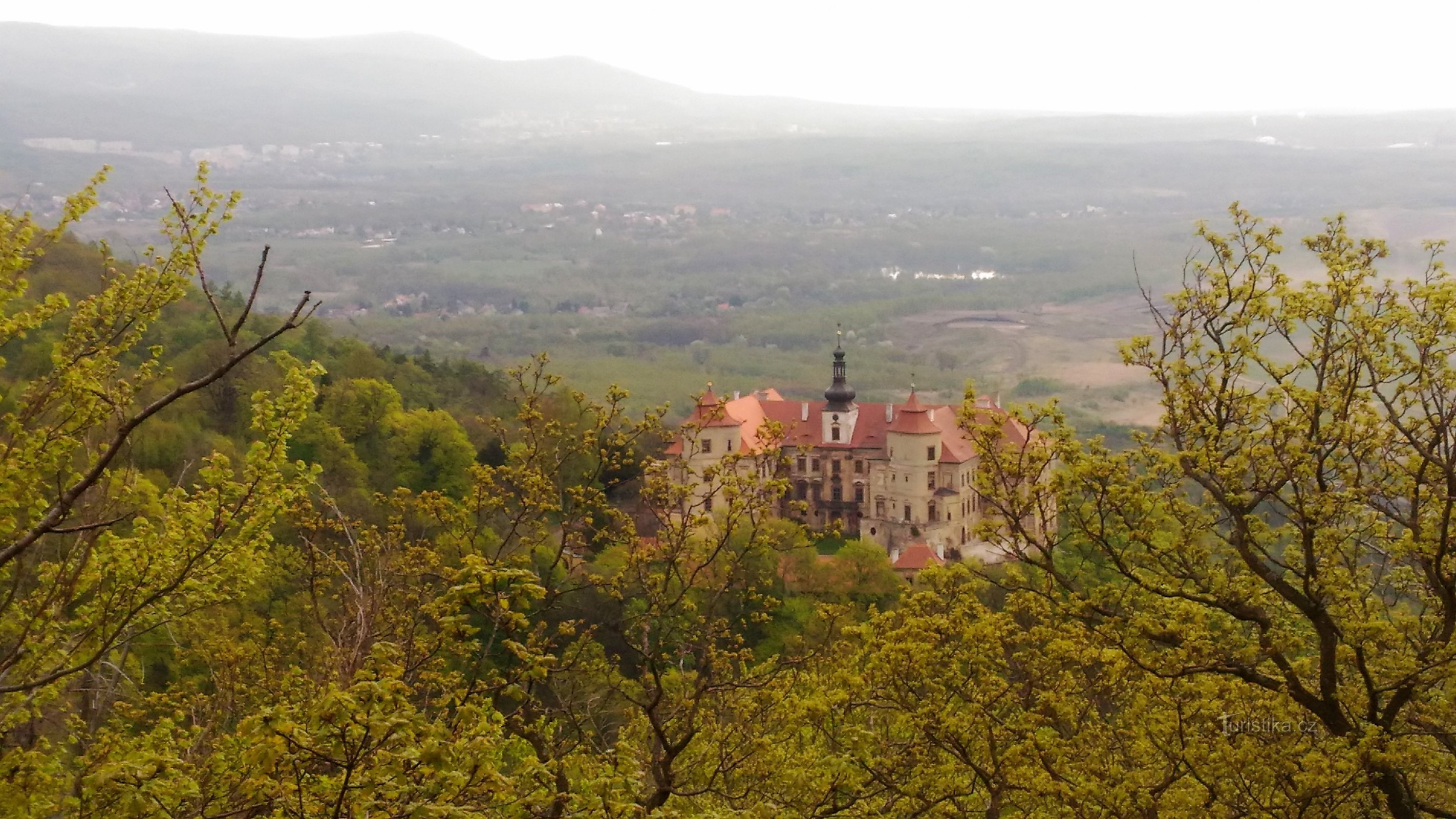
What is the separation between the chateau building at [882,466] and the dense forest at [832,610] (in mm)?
44824

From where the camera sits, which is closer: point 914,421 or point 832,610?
point 832,610

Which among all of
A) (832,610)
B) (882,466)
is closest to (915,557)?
(882,466)

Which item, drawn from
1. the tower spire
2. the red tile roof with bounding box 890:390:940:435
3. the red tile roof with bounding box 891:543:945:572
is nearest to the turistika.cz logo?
the red tile roof with bounding box 891:543:945:572

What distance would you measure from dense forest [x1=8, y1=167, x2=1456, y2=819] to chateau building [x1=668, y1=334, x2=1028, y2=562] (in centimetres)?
4482

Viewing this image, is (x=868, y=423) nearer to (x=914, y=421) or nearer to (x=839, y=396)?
(x=839, y=396)

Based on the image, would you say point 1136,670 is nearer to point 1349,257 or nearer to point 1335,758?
point 1335,758

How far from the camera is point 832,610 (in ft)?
60.0

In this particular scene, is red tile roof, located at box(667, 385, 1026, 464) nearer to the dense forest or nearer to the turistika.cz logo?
the dense forest

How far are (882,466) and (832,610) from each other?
47867mm

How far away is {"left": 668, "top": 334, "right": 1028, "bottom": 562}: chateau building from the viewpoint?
211ft

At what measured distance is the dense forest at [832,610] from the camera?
10.6m

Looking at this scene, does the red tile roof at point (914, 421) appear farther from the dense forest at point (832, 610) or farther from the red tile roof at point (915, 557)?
the dense forest at point (832, 610)

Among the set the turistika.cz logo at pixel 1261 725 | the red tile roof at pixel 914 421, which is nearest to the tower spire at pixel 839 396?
the red tile roof at pixel 914 421

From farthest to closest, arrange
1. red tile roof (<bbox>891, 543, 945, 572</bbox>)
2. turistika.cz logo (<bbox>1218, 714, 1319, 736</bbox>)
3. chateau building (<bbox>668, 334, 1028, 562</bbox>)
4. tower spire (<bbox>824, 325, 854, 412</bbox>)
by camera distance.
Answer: tower spire (<bbox>824, 325, 854, 412</bbox>) < chateau building (<bbox>668, 334, 1028, 562</bbox>) < red tile roof (<bbox>891, 543, 945, 572</bbox>) < turistika.cz logo (<bbox>1218, 714, 1319, 736</bbox>)
